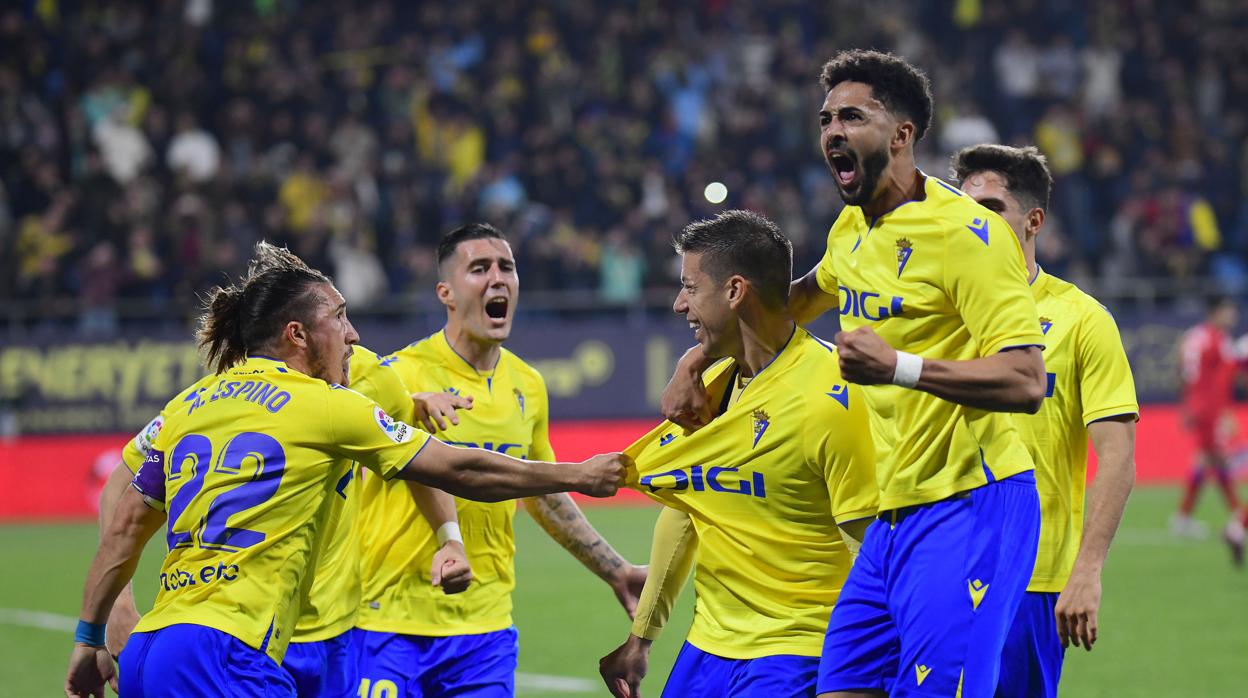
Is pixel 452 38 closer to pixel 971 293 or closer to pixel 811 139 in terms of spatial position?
pixel 811 139

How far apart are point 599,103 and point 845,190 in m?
18.7

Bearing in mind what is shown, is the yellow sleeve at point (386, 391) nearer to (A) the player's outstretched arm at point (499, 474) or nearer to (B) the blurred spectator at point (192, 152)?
(A) the player's outstretched arm at point (499, 474)

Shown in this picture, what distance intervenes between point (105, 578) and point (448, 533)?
1.36m

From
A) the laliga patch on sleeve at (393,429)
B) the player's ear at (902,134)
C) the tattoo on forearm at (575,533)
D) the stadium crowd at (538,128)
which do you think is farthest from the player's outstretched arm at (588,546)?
the stadium crowd at (538,128)

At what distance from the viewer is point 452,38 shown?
76.4ft

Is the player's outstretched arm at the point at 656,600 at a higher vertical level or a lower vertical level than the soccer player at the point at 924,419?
lower

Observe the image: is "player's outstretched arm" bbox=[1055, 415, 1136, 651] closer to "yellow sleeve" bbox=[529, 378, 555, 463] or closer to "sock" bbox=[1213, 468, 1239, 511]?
"yellow sleeve" bbox=[529, 378, 555, 463]

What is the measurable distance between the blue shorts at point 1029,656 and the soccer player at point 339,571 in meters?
1.96

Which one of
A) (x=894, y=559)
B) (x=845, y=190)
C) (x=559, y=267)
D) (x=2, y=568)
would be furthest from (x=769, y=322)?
(x=559, y=267)

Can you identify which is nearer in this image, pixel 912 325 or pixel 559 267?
pixel 912 325

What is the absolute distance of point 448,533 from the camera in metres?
5.59

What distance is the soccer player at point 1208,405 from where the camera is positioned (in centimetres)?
1580

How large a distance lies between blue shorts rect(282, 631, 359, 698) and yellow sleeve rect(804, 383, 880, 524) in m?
2.04

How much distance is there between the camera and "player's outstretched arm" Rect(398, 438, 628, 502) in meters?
4.68
